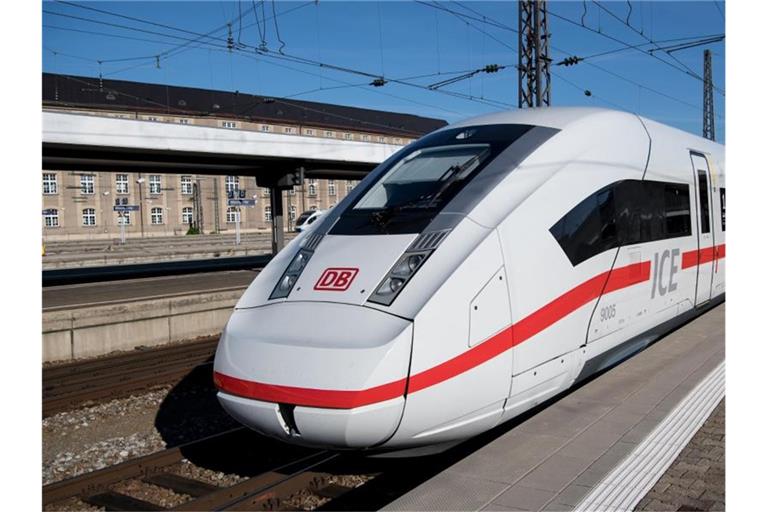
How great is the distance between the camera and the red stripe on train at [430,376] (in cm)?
408

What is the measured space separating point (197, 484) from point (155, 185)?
5296cm

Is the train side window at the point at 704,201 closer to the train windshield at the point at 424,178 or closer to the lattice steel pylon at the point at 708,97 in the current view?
the train windshield at the point at 424,178

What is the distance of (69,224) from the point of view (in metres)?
50.5

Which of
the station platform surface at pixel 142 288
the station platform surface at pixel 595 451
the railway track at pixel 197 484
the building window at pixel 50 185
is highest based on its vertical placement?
the building window at pixel 50 185

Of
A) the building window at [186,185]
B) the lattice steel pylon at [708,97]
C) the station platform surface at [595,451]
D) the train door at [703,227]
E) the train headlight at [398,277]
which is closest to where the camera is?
the station platform surface at [595,451]

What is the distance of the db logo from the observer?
472cm

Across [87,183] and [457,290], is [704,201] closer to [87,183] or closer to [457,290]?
[457,290]

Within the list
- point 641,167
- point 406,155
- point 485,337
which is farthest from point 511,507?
point 641,167

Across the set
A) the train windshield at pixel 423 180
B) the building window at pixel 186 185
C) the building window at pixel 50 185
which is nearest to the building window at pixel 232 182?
the building window at pixel 186 185

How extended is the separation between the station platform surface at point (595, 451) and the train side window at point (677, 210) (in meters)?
1.46

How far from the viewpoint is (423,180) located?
575 cm

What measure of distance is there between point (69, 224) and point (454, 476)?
169 ft

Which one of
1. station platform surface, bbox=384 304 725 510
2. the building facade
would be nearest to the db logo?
station platform surface, bbox=384 304 725 510

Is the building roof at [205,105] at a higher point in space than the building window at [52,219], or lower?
higher
